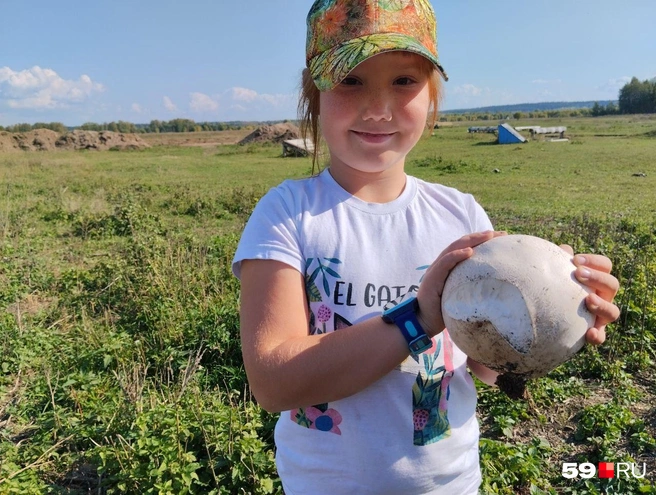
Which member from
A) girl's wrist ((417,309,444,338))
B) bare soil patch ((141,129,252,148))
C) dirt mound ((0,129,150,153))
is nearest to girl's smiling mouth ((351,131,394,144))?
girl's wrist ((417,309,444,338))

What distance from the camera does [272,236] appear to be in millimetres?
1354

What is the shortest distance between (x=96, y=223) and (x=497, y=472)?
7.77 metres

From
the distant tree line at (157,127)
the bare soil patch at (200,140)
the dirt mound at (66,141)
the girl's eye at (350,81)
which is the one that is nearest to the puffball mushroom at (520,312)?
the girl's eye at (350,81)

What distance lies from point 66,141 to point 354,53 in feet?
147

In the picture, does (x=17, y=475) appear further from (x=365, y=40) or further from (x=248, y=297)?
(x=365, y=40)

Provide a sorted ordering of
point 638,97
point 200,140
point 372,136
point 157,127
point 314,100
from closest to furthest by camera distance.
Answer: point 372,136 < point 314,100 < point 200,140 < point 638,97 < point 157,127

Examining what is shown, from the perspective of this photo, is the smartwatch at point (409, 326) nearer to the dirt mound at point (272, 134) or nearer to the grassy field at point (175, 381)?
the grassy field at point (175, 381)

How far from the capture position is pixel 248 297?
4.33 ft

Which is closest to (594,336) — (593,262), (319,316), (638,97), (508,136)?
(593,262)

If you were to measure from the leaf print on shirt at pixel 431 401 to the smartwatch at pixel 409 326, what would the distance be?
9.2 inches

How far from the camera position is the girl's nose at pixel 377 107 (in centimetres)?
137

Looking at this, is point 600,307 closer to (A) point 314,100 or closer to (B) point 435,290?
(B) point 435,290

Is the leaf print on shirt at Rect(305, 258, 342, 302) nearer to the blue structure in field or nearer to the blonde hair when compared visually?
the blonde hair

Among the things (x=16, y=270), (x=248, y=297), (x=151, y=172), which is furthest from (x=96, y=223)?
(x=151, y=172)
